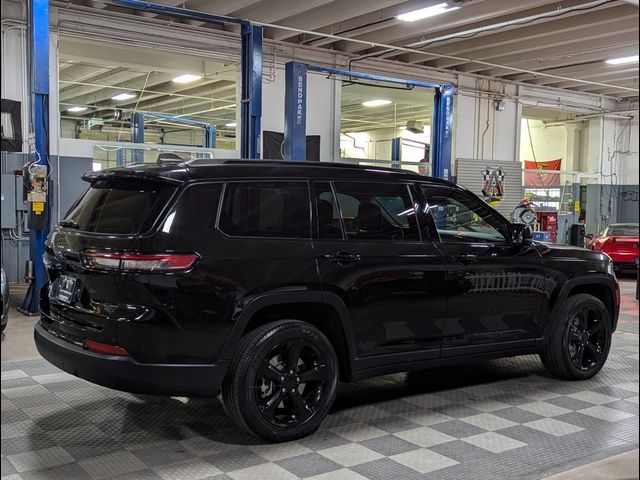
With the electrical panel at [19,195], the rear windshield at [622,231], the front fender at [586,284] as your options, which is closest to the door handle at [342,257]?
the front fender at [586,284]

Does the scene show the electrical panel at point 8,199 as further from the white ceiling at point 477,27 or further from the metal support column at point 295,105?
the metal support column at point 295,105

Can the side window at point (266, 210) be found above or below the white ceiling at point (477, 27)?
below

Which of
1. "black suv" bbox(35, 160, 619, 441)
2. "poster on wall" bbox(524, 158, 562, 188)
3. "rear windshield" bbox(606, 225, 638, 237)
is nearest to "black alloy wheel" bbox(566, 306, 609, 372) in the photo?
"black suv" bbox(35, 160, 619, 441)

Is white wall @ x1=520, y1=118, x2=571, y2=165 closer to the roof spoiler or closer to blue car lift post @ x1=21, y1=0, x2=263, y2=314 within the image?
blue car lift post @ x1=21, y1=0, x2=263, y2=314

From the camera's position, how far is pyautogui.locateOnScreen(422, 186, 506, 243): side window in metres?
4.85

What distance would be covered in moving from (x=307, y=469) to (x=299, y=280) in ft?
3.48

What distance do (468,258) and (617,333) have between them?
406 centimetres

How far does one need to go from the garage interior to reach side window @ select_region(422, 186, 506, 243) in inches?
47.7

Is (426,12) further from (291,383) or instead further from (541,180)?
(541,180)

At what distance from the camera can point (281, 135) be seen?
13172 millimetres

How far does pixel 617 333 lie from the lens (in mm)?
7832

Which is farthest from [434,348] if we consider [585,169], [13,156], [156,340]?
[585,169]

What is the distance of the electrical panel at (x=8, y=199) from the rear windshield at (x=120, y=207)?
6539 mm

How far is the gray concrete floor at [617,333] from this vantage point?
11.0 ft
